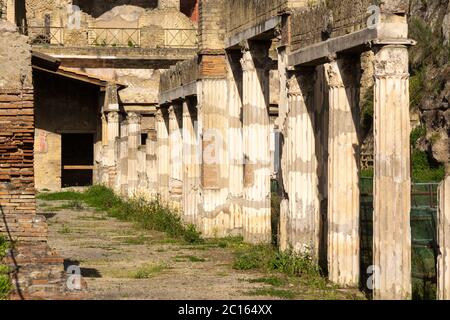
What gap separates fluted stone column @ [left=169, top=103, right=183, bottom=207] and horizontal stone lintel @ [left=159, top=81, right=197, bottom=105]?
11.2 inches

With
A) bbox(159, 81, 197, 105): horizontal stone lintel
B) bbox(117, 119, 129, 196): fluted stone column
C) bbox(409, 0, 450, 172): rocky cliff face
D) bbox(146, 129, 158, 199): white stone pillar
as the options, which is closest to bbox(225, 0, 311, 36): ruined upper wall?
bbox(159, 81, 197, 105): horizontal stone lintel

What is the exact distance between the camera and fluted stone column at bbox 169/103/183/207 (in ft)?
74.4

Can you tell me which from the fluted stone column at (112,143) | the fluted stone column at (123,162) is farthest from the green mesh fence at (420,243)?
the fluted stone column at (112,143)

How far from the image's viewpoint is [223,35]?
1841 centimetres

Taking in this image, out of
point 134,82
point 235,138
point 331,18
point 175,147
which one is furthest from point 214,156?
point 134,82

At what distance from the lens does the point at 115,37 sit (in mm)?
35562

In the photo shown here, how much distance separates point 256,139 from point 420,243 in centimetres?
496

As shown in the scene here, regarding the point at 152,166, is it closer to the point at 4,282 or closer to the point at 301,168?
the point at 301,168

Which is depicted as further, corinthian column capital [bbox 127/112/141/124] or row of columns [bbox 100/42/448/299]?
corinthian column capital [bbox 127/112/141/124]

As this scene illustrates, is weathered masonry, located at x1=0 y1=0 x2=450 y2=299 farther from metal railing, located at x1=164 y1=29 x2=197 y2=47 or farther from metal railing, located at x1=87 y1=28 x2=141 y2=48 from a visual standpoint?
metal railing, located at x1=164 y1=29 x2=197 y2=47

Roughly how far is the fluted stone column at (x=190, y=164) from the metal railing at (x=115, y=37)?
1288 cm

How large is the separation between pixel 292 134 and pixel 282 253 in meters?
1.52
